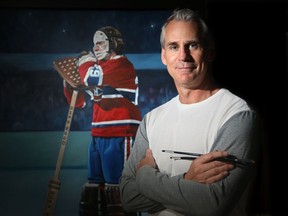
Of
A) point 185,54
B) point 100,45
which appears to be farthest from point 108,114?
point 185,54

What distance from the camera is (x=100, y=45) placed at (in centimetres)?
178

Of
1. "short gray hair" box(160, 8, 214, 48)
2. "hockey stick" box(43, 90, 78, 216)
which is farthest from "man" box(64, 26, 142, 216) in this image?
"short gray hair" box(160, 8, 214, 48)

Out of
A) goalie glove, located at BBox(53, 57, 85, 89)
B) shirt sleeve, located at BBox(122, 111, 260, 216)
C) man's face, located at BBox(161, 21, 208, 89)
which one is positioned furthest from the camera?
goalie glove, located at BBox(53, 57, 85, 89)

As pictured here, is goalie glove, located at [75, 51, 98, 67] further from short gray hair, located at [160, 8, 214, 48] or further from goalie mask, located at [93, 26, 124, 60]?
short gray hair, located at [160, 8, 214, 48]

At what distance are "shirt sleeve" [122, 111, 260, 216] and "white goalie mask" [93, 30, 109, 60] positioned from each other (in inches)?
20.8

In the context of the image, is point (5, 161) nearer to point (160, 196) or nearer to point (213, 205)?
point (160, 196)

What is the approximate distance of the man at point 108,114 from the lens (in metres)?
1.73

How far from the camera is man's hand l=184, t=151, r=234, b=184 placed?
155 cm

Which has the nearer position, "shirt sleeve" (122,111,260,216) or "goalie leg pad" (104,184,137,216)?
"shirt sleeve" (122,111,260,216)

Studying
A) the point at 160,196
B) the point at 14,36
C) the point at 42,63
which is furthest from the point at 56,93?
the point at 160,196

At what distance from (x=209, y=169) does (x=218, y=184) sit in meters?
0.07

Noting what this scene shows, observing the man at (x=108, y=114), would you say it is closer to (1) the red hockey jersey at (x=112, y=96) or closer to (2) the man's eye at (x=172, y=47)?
(1) the red hockey jersey at (x=112, y=96)

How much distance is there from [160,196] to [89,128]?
1.39ft

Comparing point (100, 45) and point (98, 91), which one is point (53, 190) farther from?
point (100, 45)
